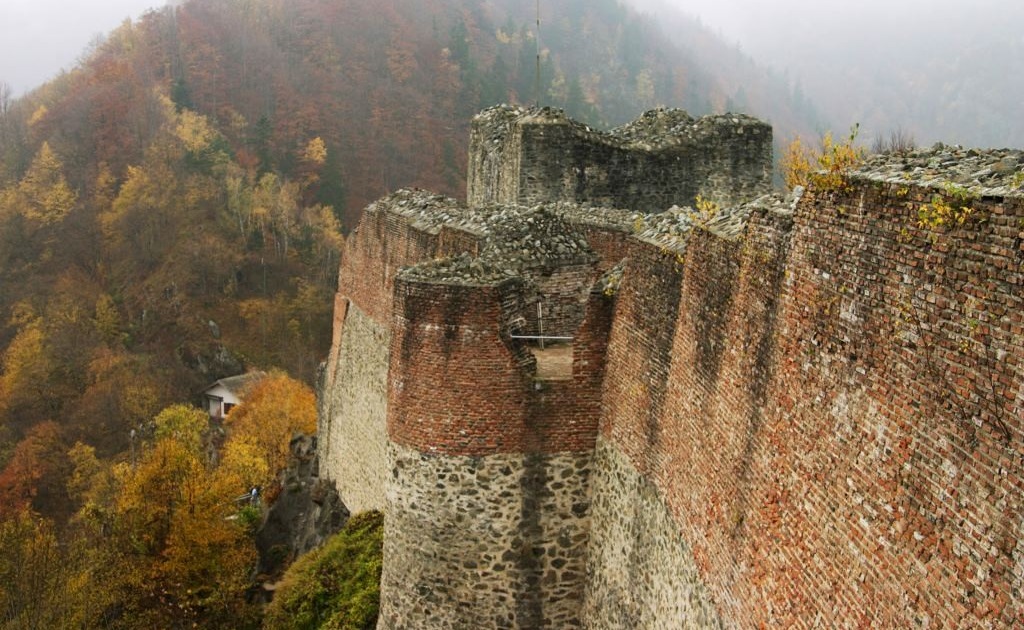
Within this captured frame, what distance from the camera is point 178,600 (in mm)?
24875

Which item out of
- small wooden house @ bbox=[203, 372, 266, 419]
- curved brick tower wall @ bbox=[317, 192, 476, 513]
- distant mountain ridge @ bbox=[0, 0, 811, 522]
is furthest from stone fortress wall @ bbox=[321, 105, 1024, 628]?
small wooden house @ bbox=[203, 372, 266, 419]

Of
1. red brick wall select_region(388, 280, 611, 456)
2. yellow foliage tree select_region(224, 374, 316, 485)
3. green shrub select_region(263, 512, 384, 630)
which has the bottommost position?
yellow foliage tree select_region(224, 374, 316, 485)

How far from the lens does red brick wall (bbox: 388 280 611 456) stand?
10.6 meters

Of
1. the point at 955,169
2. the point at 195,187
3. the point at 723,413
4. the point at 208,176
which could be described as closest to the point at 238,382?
the point at 195,187

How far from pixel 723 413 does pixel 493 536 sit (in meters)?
4.10

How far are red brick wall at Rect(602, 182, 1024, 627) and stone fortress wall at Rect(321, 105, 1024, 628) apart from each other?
0.02 meters

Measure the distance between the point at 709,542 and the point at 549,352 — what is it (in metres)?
4.51

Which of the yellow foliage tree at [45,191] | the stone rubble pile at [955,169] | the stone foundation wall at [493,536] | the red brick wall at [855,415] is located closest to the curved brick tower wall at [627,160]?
the stone foundation wall at [493,536]

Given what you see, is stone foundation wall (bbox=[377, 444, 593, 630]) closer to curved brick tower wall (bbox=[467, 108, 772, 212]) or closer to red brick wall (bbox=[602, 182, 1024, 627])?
red brick wall (bbox=[602, 182, 1024, 627])

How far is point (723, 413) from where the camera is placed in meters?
7.62

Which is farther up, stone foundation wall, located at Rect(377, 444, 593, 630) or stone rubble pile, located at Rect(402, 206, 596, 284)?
stone rubble pile, located at Rect(402, 206, 596, 284)

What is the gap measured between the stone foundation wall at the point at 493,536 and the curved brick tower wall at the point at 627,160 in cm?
596

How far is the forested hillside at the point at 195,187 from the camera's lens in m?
57.2

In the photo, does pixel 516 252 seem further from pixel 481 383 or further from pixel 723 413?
pixel 723 413
